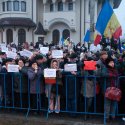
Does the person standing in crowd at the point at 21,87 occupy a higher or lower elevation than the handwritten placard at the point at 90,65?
lower

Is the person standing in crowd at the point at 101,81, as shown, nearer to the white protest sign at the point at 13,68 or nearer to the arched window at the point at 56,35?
the white protest sign at the point at 13,68

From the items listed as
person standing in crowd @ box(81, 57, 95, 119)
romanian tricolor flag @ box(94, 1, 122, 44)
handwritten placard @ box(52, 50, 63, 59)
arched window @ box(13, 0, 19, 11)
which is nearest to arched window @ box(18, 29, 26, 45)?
arched window @ box(13, 0, 19, 11)

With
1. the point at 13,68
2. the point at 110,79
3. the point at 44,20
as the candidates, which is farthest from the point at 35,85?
the point at 44,20

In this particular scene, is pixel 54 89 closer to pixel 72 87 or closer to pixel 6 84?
pixel 72 87

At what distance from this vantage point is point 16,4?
41.2m

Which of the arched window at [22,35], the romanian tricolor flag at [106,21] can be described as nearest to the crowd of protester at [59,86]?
the romanian tricolor flag at [106,21]

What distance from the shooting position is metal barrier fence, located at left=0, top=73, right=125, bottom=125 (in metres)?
7.63

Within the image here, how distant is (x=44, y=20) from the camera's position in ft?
133

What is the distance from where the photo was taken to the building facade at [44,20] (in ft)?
130

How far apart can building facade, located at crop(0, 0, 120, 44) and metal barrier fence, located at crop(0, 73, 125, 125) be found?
1238 inches

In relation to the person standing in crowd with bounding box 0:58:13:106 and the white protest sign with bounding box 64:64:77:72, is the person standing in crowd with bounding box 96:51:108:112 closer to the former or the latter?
the white protest sign with bounding box 64:64:77:72

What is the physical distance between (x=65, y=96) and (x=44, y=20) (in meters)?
33.3

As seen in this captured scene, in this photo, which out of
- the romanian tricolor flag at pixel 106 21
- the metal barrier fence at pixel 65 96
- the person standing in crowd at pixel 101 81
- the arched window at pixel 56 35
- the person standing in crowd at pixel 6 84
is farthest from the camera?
the arched window at pixel 56 35

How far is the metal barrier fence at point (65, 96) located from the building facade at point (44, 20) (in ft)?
103
